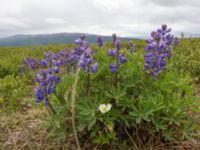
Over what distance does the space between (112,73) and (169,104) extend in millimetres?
503

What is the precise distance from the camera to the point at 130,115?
238 cm

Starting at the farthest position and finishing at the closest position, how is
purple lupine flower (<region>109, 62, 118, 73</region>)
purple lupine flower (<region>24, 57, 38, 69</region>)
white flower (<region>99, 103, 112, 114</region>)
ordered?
1. purple lupine flower (<region>24, 57, 38, 69</region>)
2. purple lupine flower (<region>109, 62, 118, 73</region>)
3. white flower (<region>99, 103, 112, 114</region>)

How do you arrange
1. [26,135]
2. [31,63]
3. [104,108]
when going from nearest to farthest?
1. [104,108]
2. [26,135]
3. [31,63]

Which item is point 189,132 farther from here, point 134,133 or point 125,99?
point 125,99

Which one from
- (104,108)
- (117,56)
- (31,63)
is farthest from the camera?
(31,63)

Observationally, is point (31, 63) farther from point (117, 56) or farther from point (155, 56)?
point (155, 56)

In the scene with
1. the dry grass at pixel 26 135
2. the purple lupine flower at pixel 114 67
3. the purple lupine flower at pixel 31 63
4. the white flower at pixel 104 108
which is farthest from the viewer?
the purple lupine flower at pixel 31 63

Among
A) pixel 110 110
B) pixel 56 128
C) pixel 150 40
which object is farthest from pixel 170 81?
pixel 56 128

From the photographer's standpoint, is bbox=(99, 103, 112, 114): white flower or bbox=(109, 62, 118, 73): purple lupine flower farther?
bbox=(109, 62, 118, 73): purple lupine flower

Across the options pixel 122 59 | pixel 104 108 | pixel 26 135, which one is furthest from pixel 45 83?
pixel 26 135

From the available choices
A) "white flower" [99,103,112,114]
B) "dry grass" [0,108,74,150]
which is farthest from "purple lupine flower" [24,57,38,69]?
"white flower" [99,103,112,114]

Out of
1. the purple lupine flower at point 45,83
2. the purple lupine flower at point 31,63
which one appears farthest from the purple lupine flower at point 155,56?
the purple lupine flower at point 31,63

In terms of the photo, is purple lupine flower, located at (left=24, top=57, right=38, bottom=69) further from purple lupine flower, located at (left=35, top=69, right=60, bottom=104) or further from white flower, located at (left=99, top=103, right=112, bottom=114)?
white flower, located at (left=99, top=103, right=112, bottom=114)

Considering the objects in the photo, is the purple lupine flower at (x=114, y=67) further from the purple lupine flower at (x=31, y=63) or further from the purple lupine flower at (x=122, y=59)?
the purple lupine flower at (x=31, y=63)
